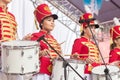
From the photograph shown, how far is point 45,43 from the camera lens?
3.68 meters

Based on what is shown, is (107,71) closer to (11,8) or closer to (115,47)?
(115,47)

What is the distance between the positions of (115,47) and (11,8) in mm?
1704

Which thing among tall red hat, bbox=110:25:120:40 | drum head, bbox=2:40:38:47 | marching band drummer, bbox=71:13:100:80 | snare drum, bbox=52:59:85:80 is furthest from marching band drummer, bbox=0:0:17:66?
tall red hat, bbox=110:25:120:40

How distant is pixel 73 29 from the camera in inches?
260

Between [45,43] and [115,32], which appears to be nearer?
[45,43]

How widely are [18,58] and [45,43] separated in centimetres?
69

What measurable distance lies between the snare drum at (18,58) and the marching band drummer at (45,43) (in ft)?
1.40

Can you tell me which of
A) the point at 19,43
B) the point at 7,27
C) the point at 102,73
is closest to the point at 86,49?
the point at 102,73

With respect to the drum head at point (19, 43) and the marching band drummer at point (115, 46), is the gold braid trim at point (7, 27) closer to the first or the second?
the drum head at point (19, 43)

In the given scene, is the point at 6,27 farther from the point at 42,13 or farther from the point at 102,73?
the point at 102,73

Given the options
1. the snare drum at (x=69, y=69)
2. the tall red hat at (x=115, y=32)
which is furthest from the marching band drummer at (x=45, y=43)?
the tall red hat at (x=115, y=32)

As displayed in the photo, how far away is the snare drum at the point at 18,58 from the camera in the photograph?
3021 millimetres

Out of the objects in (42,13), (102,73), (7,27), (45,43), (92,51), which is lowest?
(102,73)

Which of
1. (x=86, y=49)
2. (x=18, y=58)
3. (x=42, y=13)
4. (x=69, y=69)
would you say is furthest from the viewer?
(x=86, y=49)
